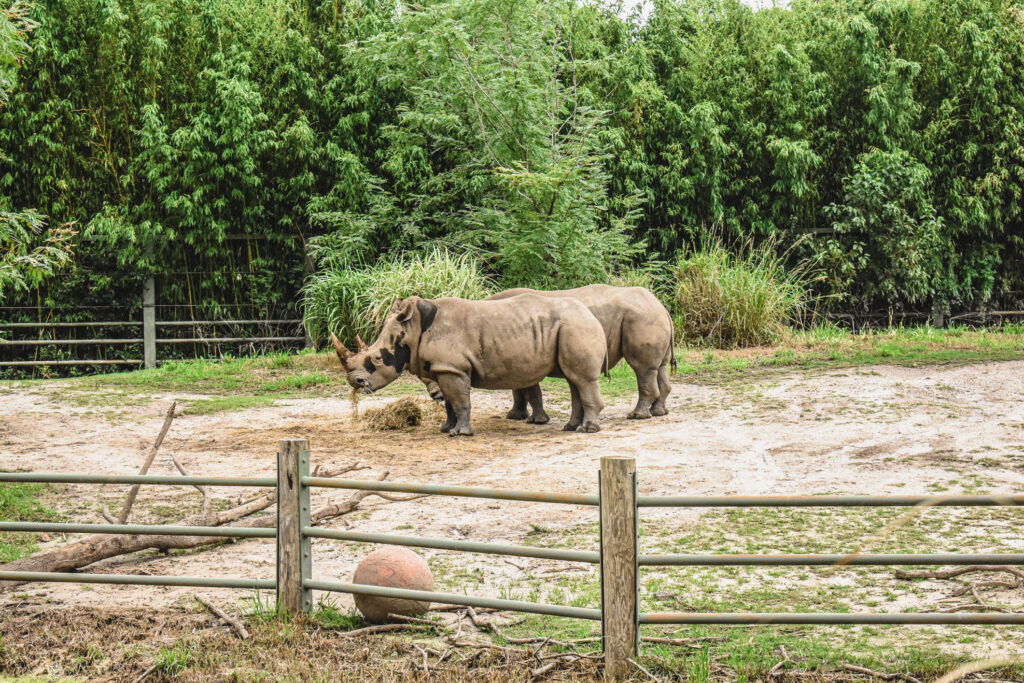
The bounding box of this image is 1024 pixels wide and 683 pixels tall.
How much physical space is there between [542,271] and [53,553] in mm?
8899

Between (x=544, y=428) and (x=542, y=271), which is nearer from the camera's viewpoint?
(x=544, y=428)

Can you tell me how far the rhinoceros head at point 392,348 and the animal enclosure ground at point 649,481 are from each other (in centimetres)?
48

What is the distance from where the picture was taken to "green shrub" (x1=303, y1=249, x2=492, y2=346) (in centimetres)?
1186

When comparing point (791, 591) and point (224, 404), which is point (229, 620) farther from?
point (224, 404)

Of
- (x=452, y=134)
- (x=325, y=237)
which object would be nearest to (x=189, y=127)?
(x=325, y=237)

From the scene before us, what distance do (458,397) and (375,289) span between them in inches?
149

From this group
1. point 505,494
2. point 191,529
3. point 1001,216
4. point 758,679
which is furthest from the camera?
point 1001,216

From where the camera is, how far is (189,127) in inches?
580

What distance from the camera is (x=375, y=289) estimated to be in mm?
12242

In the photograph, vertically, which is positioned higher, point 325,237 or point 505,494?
point 325,237

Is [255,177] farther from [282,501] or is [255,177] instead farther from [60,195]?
[282,501]

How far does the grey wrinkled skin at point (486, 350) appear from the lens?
28.8ft

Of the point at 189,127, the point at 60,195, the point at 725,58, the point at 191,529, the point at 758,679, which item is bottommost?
the point at 758,679

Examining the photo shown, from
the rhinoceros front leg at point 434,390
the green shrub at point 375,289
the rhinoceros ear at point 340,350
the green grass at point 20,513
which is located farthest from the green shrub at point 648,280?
the green grass at point 20,513
